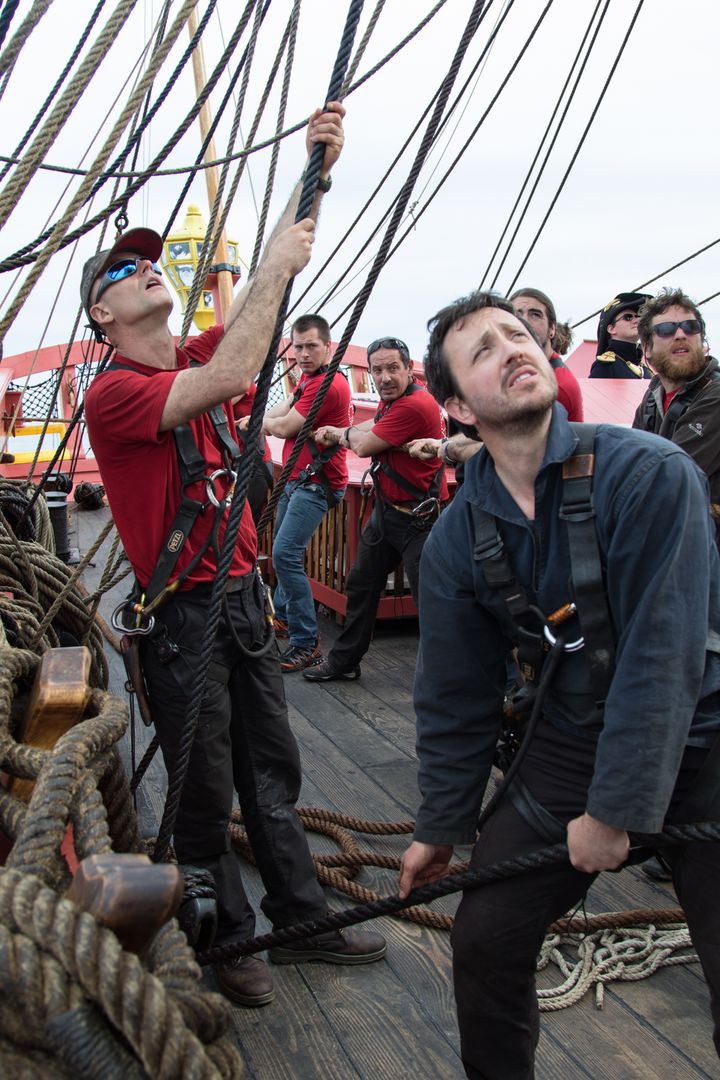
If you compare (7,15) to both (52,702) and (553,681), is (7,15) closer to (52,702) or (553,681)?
(52,702)

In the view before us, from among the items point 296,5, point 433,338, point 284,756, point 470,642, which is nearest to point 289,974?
point 284,756

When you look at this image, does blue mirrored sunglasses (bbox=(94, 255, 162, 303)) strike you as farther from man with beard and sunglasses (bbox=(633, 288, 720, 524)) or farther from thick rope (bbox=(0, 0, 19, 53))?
man with beard and sunglasses (bbox=(633, 288, 720, 524))

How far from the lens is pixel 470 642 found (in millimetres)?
1925

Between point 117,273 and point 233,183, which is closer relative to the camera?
point 117,273

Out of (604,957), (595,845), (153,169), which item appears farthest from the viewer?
(153,169)

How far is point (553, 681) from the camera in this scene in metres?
1.79

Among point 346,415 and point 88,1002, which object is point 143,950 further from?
point 346,415

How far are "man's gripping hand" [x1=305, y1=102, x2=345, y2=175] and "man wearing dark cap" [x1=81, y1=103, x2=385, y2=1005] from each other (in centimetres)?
9

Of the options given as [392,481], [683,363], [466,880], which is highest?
[683,363]

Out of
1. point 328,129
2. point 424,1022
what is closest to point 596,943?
point 424,1022

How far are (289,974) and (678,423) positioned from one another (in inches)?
87.5

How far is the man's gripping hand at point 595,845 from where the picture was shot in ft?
5.20

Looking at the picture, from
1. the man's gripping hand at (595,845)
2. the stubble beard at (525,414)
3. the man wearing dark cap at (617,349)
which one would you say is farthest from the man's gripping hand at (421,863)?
the man wearing dark cap at (617,349)

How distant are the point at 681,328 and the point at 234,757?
7.15 ft
